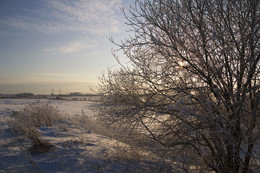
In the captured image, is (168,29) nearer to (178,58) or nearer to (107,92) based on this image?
(178,58)

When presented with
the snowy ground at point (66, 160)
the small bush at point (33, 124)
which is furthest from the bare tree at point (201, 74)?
the small bush at point (33, 124)

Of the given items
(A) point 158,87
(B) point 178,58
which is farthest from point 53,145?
(B) point 178,58

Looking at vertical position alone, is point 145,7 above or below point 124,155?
above

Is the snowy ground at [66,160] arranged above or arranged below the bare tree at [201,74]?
below

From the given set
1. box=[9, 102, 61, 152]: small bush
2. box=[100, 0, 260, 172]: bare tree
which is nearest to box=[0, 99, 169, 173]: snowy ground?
box=[9, 102, 61, 152]: small bush

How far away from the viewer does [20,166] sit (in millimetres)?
4035

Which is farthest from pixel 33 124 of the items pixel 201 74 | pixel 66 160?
pixel 201 74

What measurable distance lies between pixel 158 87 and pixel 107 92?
4.74ft

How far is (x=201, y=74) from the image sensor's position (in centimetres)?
330

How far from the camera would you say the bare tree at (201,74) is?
9.91 ft

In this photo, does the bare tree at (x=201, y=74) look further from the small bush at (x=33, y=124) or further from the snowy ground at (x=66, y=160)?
the small bush at (x=33, y=124)

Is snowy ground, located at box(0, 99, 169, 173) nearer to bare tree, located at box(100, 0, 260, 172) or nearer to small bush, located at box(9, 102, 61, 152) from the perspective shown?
small bush, located at box(9, 102, 61, 152)

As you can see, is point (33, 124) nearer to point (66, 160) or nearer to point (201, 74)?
point (66, 160)

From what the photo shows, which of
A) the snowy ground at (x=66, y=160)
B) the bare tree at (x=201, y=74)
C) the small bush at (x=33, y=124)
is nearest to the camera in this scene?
the bare tree at (x=201, y=74)
